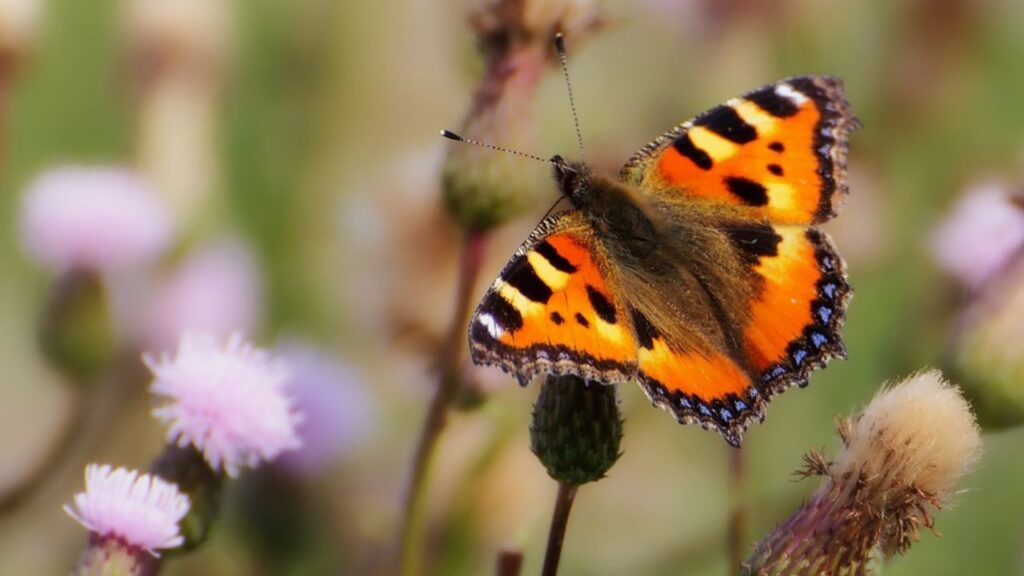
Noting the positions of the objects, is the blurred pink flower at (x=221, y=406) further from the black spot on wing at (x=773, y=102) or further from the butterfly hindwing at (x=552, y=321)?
the black spot on wing at (x=773, y=102)

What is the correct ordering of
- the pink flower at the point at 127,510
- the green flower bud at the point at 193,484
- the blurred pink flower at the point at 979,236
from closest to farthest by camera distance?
the pink flower at the point at 127,510
the green flower bud at the point at 193,484
the blurred pink flower at the point at 979,236

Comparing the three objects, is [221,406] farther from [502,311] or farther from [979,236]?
[979,236]

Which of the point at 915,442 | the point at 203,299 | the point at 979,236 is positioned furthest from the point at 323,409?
the point at 915,442

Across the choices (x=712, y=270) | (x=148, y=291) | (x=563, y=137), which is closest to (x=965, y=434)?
(x=712, y=270)

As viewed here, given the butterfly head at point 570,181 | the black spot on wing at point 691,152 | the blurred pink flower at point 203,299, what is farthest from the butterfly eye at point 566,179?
the blurred pink flower at point 203,299

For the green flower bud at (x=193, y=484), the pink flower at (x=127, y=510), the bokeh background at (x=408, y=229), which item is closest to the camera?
the pink flower at (x=127, y=510)

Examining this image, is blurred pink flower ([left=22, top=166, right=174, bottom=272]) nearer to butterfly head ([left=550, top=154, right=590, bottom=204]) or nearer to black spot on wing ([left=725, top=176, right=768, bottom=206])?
butterfly head ([left=550, top=154, right=590, bottom=204])

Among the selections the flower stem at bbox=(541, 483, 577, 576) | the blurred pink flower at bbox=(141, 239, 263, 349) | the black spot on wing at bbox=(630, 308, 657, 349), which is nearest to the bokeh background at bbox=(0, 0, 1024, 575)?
the blurred pink flower at bbox=(141, 239, 263, 349)
